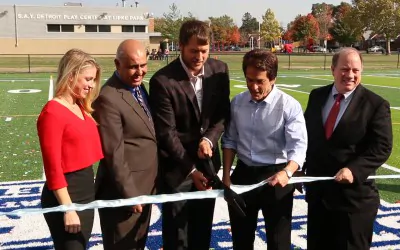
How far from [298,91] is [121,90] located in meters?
15.4

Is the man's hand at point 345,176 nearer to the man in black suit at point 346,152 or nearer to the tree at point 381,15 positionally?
the man in black suit at point 346,152

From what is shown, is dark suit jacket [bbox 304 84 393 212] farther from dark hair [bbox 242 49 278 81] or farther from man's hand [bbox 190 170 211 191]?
man's hand [bbox 190 170 211 191]

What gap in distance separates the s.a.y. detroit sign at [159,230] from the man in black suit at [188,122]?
92 centimetres

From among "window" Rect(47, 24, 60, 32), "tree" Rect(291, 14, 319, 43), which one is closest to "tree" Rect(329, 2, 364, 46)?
"tree" Rect(291, 14, 319, 43)

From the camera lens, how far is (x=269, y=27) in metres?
84.1

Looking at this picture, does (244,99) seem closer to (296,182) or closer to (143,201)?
(296,182)

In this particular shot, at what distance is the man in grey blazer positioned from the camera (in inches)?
115

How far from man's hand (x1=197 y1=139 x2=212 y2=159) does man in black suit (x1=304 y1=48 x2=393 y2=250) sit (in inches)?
28.8

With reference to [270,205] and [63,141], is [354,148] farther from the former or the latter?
[63,141]

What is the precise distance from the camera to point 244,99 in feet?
10.6

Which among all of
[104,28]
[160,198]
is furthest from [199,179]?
[104,28]

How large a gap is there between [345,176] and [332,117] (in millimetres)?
424

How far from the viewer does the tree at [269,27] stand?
8381 centimetres

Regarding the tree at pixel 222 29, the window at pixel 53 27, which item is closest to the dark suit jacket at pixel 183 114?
the window at pixel 53 27
